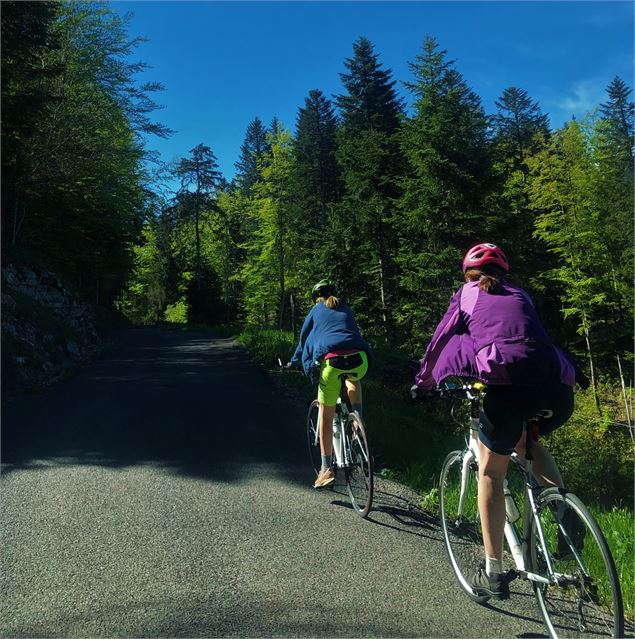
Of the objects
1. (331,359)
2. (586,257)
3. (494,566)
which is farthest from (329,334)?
(586,257)

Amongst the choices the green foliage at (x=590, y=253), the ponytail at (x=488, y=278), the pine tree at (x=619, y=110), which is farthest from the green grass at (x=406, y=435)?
the pine tree at (x=619, y=110)

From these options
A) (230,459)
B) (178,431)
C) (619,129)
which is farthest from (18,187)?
(619,129)

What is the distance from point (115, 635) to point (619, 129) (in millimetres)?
45749

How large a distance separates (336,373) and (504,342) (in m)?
2.43

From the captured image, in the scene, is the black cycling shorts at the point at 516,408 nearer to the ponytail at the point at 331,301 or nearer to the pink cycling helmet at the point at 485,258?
the pink cycling helmet at the point at 485,258

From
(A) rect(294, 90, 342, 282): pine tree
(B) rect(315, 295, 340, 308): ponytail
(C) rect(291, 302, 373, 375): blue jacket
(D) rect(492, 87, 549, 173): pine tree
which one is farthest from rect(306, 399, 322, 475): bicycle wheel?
(D) rect(492, 87, 549, 173): pine tree

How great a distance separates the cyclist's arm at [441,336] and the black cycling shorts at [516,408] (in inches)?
17.8

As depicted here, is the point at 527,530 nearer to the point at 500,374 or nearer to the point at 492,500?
the point at 492,500

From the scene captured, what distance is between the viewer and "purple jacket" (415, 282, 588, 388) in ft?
8.82

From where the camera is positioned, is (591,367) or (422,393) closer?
(422,393)

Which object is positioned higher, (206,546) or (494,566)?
(494,566)

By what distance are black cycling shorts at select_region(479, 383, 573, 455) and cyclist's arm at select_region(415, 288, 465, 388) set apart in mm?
452

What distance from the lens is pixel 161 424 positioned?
25.1 ft

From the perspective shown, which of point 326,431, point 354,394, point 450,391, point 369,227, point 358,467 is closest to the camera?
point 450,391
